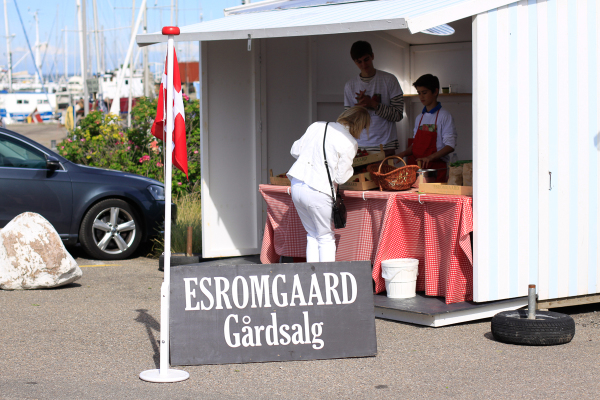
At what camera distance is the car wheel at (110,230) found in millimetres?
9414

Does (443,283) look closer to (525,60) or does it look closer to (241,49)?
(525,60)

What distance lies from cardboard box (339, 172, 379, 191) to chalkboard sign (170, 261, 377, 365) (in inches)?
66.8

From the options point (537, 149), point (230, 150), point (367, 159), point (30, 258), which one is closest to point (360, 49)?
point (367, 159)

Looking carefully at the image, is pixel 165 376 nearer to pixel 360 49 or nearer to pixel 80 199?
pixel 360 49

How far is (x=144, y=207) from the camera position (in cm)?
973

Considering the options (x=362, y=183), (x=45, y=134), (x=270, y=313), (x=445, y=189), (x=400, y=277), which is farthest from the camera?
(x=45, y=134)

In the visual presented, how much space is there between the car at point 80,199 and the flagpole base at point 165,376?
470cm

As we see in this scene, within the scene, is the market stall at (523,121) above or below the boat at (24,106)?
below

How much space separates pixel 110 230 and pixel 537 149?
18.2 feet

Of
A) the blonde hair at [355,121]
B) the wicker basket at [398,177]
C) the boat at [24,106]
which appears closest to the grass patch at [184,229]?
the wicker basket at [398,177]

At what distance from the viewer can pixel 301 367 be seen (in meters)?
5.13

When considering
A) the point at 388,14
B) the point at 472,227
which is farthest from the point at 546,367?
the point at 388,14

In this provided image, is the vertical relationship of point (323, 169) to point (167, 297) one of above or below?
above

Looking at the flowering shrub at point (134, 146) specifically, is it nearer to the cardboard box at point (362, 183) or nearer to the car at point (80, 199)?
the car at point (80, 199)
